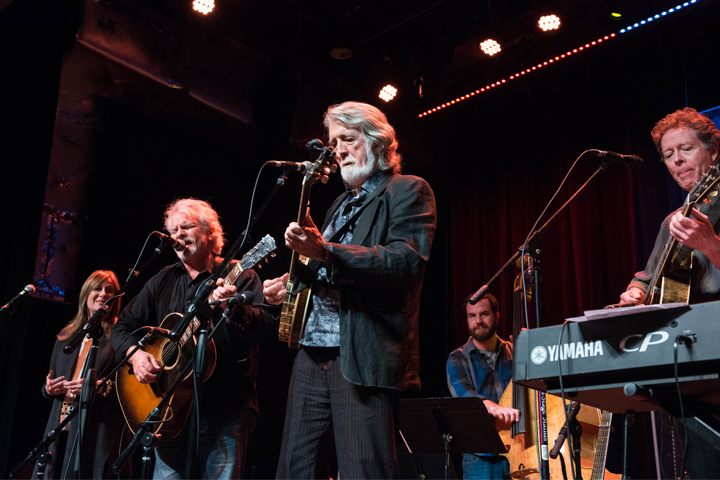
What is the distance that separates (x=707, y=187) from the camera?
8.02ft

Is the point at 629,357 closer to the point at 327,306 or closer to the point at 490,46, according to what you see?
the point at 327,306

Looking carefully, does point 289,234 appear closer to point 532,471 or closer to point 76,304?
point 532,471

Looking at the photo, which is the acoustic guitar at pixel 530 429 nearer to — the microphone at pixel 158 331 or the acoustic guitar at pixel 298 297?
the acoustic guitar at pixel 298 297

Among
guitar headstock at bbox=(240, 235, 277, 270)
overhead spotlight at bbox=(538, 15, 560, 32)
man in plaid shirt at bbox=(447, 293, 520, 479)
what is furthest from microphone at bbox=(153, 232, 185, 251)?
overhead spotlight at bbox=(538, 15, 560, 32)

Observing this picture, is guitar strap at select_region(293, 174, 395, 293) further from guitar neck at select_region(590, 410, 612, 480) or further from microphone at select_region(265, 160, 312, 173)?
guitar neck at select_region(590, 410, 612, 480)

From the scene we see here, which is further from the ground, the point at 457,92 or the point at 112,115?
the point at 457,92

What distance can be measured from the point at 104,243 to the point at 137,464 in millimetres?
2214

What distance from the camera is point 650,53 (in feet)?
20.2

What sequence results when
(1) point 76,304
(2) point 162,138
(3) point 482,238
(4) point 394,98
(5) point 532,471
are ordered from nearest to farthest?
1. (5) point 532,471
2. (1) point 76,304
3. (2) point 162,138
4. (4) point 394,98
5. (3) point 482,238

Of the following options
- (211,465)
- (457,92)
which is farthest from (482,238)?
(211,465)

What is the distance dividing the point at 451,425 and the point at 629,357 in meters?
2.52

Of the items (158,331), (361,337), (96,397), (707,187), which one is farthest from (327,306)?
(96,397)

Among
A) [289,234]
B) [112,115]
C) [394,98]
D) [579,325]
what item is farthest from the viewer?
[394,98]

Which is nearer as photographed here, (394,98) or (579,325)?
(579,325)
